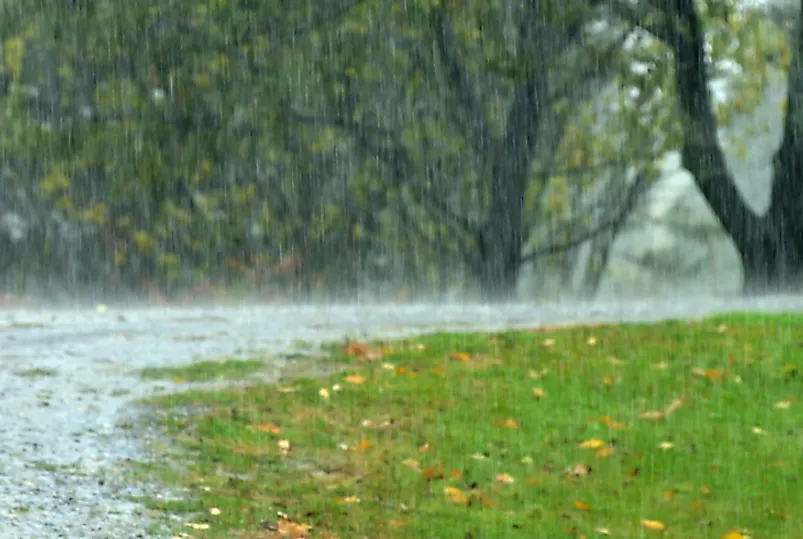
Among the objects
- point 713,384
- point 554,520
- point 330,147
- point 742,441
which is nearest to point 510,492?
point 554,520

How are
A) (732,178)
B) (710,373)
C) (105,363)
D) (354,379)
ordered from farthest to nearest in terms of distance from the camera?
(732,178)
(105,363)
(710,373)
(354,379)

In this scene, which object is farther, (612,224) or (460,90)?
(612,224)

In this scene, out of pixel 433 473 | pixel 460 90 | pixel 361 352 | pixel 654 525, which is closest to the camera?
pixel 654 525

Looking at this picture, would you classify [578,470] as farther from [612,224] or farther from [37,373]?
[612,224]

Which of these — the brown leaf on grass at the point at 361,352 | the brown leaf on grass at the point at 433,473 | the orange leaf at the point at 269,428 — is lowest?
the brown leaf on grass at the point at 433,473

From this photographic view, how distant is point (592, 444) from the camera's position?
33.6 ft

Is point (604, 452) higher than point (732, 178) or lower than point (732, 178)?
lower

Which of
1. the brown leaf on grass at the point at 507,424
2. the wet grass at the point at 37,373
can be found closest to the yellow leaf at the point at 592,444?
the brown leaf on grass at the point at 507,424

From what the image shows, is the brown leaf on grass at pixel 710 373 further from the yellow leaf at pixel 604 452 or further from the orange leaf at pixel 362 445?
the orange leaf at pixel 362 445

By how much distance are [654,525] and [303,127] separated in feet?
42.7

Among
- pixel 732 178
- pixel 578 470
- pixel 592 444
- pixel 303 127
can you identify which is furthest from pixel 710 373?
pixel 303 127

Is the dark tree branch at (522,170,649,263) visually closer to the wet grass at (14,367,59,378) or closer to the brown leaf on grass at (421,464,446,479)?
the wet grass at (14,367,59,378)

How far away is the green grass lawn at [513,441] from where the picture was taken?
28.0 ft

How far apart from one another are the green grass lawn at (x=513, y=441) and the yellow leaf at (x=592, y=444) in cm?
1
